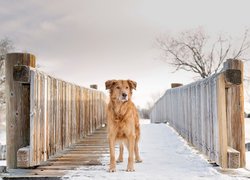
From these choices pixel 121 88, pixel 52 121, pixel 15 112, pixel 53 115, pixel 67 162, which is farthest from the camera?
pixel 53 115

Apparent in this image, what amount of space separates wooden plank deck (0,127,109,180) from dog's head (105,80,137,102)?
1218 mm

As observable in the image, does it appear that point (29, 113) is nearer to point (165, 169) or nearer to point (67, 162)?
point (67, 162)

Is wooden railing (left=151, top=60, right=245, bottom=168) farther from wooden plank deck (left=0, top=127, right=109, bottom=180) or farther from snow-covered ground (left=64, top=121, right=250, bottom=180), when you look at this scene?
wooden plank deck (left=0, top=127, right=109, bottom=180)

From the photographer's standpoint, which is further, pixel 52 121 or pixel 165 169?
pixel 52 121

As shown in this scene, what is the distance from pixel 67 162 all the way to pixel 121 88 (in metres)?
1.65

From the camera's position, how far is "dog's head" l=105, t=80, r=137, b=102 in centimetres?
582

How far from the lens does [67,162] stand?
6477 mm

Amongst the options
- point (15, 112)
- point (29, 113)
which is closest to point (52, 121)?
point (29, 113)

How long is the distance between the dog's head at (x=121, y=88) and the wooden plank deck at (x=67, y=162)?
122 centimetres

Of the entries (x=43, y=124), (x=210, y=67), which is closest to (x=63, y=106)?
(x=43, y=124)

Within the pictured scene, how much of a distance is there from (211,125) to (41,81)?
277 centimetres

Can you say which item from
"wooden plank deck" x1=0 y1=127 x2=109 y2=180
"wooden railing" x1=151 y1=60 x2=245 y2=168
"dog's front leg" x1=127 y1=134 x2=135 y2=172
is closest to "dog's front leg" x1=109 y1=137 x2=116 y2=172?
"dog's front leg" x1=127 y1=134 x2=135 y2=172

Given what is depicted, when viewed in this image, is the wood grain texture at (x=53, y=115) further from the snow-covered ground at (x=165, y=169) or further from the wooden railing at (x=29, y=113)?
the snow-covered ground at (x=165, y=169)

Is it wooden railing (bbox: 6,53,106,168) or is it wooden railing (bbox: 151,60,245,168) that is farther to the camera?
wooden railing (bbox: 6,53,106,168)
